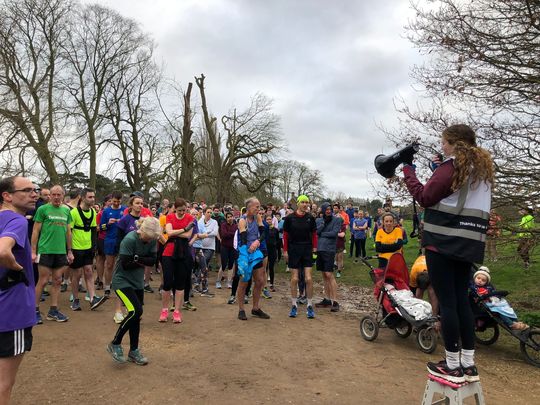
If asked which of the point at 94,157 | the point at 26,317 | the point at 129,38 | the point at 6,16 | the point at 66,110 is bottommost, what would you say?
the point at 26,317

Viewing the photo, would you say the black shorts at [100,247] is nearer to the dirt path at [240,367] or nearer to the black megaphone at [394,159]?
the dirt path at [240,367]

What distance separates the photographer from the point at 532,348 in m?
5.43

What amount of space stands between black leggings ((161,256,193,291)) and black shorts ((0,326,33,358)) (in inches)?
153

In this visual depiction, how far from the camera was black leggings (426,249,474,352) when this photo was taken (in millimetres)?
3094

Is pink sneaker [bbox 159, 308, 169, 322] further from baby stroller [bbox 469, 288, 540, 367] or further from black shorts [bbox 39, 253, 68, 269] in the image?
baby stroller [bbox 469, 288, 540, 367]

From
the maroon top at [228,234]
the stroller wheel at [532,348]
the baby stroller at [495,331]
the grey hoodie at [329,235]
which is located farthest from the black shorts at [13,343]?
the maroon top at [228,234]

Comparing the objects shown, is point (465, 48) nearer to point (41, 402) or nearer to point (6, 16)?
point (41, 402)

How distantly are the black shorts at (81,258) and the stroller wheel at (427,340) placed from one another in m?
5.83

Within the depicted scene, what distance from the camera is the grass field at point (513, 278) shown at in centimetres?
685

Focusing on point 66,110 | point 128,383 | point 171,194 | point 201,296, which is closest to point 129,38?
point 66,110

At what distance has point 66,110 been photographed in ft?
70.3

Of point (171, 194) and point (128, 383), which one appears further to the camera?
point (171, 194)

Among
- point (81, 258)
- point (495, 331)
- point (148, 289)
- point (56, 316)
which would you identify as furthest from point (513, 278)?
point (56, 316)

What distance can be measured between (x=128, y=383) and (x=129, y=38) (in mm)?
24759
